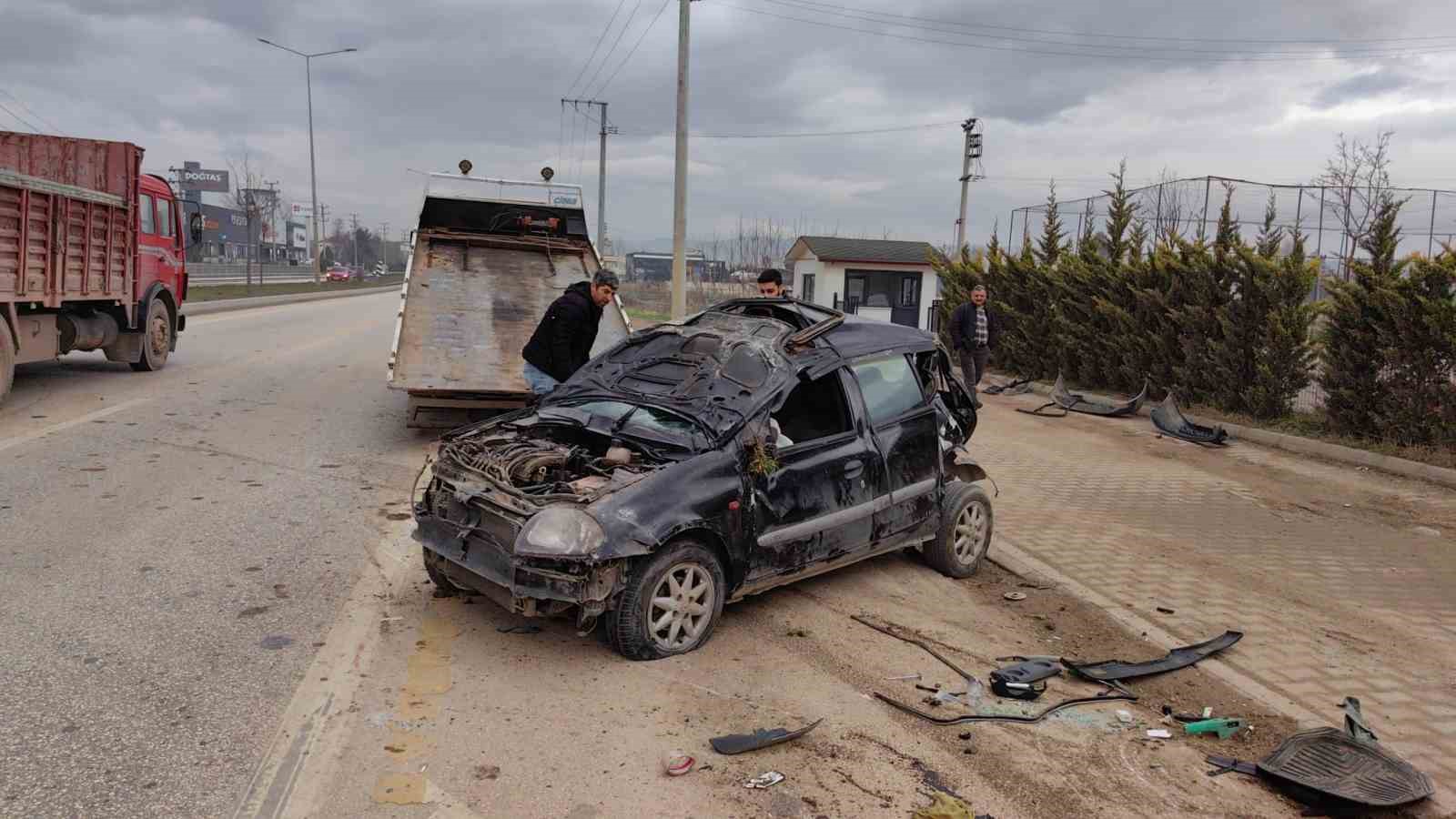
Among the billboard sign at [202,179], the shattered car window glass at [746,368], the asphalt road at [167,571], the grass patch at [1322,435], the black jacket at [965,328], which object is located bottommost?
the asphalt road at [167,571]

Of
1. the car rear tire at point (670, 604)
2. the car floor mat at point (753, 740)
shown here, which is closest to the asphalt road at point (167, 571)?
the car rear tire at point (670, 604)

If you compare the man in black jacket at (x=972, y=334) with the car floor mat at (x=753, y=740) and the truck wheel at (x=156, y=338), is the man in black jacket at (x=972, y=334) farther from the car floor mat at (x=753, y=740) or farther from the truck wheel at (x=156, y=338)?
the truck wheel at (x=156, y=338)

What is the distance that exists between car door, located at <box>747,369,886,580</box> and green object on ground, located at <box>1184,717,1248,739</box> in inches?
77.5

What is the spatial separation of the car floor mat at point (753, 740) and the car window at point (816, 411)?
2019mm

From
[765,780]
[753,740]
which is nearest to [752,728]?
[753,740]

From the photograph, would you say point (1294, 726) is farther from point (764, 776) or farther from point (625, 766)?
point (625, 766)

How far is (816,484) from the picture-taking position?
17.4 ft

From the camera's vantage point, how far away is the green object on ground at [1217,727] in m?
4.32

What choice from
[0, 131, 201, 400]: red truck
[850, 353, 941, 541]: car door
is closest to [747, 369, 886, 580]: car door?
[850, 353, 941, 541]: car door

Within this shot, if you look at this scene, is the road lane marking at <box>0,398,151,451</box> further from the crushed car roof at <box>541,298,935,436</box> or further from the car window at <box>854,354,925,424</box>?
the car window at <box>854,354,925,424</box>

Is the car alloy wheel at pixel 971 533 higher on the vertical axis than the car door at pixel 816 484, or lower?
lower

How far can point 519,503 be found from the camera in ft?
14.9

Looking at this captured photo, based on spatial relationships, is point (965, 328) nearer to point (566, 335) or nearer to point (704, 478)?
point (566, 335)

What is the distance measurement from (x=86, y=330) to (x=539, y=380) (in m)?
8.23
